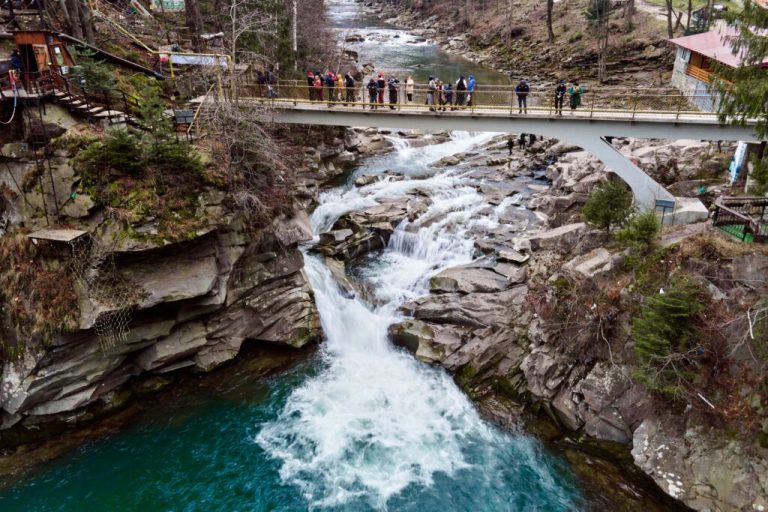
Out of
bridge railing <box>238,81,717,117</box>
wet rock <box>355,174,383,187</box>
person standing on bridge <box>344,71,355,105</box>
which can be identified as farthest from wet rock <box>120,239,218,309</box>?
wet rock <box>355,174,383,187</box>

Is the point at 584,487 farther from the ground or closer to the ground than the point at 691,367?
Answer: closer to the ground

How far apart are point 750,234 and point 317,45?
32.9 m

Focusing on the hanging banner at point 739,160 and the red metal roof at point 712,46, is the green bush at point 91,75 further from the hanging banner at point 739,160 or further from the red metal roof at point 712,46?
the red metal roof at point 712,46

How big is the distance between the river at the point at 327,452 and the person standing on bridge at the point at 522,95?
10837 millimetres

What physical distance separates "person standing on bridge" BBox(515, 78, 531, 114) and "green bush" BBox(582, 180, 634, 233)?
19.3ft

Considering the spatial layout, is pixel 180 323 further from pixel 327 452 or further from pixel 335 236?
pixel 335 236

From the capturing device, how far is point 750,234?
15961 mm

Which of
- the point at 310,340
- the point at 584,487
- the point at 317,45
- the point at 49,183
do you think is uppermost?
the point at 317,45

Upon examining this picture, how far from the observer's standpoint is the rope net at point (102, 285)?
1639 centimetres

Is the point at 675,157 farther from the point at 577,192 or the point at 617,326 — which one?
the point at 617,326

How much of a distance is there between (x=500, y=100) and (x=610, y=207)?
25.0 feet

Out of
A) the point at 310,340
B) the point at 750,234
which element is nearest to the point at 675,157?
the point at 750,234

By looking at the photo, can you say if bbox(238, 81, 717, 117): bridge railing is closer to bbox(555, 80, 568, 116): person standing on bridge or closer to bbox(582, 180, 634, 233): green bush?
bbox(555, 80, 568, 116): person standing on bridge

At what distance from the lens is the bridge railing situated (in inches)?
898
